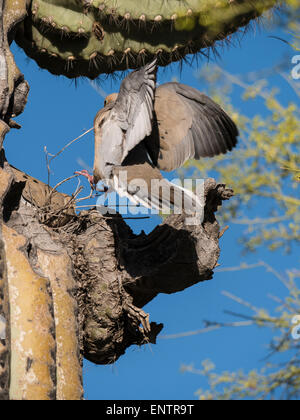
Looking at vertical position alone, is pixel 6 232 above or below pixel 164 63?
below

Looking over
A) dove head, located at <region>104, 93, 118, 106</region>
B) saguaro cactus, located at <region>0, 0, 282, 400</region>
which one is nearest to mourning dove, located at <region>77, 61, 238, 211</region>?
dove head, located at <region>104, 93, 118, 106</region>

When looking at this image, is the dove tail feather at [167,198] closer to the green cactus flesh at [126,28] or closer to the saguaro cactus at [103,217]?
the saguaro cactus at [103,217]

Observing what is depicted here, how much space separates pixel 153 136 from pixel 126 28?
1.69 feet

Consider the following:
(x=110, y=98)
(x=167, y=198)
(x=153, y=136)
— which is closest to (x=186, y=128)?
(x=153, y=136)

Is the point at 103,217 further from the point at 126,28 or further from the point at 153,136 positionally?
the point at 126,28

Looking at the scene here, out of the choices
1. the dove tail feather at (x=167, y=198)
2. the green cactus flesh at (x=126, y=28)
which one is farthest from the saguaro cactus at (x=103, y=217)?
the dove tail feather at (x=167, y=198)

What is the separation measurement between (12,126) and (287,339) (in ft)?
6.19

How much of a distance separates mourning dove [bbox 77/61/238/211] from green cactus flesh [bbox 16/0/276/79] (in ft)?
0.67

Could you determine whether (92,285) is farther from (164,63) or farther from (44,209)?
(164,63)

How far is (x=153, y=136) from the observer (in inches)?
144

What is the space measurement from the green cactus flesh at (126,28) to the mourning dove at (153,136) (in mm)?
203

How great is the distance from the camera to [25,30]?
358 centimetres
